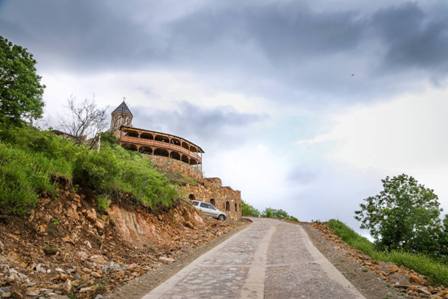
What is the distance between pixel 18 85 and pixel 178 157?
35135 mm

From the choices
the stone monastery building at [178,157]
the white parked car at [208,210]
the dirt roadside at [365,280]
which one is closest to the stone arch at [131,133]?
the stone monastery building at [178,157]

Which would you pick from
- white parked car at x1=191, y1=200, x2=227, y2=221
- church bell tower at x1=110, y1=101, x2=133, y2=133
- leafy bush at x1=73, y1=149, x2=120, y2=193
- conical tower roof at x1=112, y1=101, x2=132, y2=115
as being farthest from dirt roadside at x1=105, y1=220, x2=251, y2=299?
conical tower roof at x1=112, y1=101, x2=132, y2=115

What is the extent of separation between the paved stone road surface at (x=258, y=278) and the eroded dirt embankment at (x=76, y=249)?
1177mm

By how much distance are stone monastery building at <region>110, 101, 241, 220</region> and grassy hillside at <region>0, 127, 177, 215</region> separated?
16898mm

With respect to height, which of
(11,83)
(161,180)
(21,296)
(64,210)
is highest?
(11,83)

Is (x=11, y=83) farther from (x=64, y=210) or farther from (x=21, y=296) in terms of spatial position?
(x=21, y=296)

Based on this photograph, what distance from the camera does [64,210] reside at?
8.00m

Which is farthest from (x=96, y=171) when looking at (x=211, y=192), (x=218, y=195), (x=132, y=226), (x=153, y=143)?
(x=153, y=143)

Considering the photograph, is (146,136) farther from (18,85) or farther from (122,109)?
(18,85)

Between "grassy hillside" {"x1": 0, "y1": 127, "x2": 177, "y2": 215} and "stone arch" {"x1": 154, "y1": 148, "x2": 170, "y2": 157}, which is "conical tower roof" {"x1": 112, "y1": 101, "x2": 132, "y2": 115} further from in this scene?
"grassy hillside" {"x1": 0, "y1": 127, "x2": 177, "y2": 215}

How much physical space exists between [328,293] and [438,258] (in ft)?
55.4

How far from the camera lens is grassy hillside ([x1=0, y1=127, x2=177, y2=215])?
6.64m

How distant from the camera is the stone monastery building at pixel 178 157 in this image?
33375 millimetres

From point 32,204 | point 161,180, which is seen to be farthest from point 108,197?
point 161,180
